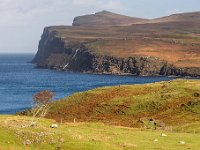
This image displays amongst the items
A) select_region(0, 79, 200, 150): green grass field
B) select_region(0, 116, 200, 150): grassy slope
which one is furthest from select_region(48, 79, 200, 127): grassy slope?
select_region(0, 116, 200, 150): grassy slope

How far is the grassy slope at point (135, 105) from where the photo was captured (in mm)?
70113

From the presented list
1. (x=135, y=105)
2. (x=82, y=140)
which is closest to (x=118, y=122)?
(x=135, y=105)

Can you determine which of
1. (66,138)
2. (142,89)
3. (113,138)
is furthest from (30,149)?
(142,89)

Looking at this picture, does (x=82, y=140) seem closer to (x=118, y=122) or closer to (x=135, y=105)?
(x=118, y=122)

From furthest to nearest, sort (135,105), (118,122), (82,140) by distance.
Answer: (135,105), (118,122), (82,140)

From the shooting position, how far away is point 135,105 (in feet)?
245

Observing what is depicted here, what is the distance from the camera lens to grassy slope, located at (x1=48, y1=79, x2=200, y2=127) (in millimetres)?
70113

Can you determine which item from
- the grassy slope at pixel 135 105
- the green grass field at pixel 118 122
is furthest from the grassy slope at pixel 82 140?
the grassy slope at pixel 135 105

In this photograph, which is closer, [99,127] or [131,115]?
[99,127]

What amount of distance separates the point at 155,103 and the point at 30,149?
40.1 metres

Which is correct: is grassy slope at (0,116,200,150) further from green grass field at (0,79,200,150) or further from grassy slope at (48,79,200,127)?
grassy slope at (48,79,200,127)

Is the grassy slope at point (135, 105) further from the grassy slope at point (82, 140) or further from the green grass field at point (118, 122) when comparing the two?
the grassy slope at point (82, 140)

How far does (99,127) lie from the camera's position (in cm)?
5341

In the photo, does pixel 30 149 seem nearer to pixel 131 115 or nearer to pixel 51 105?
pixel 131 115
